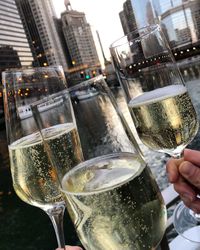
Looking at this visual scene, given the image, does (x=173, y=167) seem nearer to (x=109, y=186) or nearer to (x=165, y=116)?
(x=165, y=116)

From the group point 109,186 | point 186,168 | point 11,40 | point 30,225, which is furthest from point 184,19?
point 109,186

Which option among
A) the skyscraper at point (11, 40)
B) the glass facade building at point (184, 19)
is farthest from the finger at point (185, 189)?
the skyscraper at point (11, 40)

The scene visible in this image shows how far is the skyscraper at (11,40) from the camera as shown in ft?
228

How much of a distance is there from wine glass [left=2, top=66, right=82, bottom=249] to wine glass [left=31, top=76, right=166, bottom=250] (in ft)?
0.36

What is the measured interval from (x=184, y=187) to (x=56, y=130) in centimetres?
43

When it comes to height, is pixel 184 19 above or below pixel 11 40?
below

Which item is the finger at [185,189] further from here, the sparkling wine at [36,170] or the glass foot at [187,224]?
the sparkling wine at [36,170]

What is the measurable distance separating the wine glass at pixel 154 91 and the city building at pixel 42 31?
92483 mm

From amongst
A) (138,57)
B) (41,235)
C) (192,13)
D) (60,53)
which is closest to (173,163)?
(138,57)

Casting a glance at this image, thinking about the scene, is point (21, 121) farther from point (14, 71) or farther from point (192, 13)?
point (192, 13)

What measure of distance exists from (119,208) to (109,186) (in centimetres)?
3

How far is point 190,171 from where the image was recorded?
87 cm

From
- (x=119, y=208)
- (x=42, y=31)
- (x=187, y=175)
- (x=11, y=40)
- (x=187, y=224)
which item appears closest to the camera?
(x=119, y=208)

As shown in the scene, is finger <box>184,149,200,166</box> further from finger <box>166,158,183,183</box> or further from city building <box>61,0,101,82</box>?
city building <box>61,0,101,82</box>
